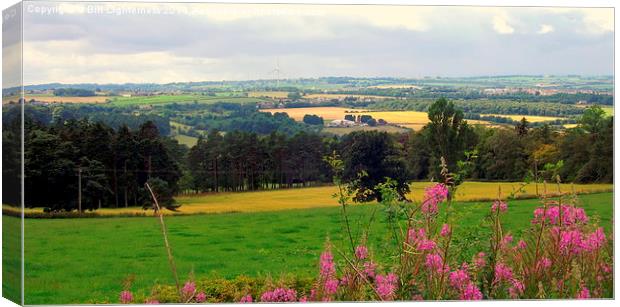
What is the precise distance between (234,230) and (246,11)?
8.22ft

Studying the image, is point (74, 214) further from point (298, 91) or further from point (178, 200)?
point (298, 91)

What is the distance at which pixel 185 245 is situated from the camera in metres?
14.0

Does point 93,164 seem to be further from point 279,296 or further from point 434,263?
point 434,263

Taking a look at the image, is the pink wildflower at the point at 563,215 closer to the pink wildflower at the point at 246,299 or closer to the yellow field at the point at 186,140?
the pink wildflower at the point at 246,299

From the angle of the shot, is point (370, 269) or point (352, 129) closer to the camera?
point (370, 269)

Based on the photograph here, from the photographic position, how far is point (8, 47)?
13.8 m

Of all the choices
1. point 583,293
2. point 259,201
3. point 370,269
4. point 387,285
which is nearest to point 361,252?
point 370,269

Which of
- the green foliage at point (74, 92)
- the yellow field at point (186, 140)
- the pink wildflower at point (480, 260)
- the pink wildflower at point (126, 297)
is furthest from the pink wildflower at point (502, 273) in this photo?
the green foliage at point (74, 92)

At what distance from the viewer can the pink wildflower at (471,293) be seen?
45.8 ft

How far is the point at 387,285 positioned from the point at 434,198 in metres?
1.17

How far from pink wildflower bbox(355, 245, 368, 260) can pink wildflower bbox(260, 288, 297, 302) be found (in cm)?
85

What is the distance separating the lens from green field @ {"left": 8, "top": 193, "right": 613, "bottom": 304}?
1366 cm

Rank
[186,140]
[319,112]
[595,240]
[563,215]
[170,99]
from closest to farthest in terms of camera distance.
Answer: [186,140] → [170,99] → [563,215] → [595,240] → [319,112]

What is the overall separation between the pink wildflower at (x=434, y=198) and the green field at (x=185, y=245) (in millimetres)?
277
